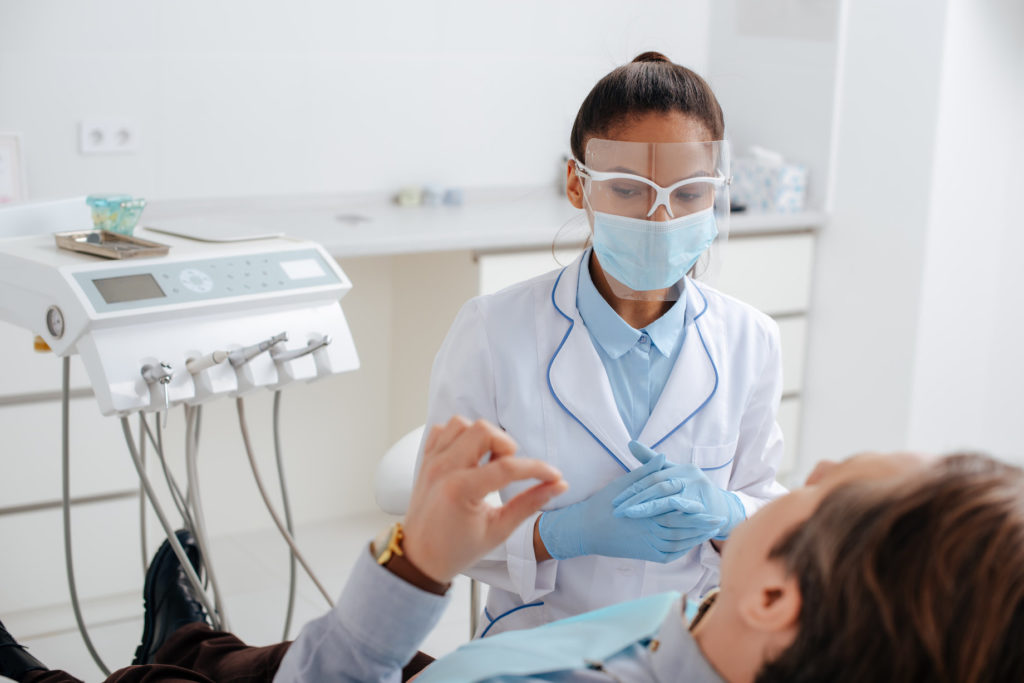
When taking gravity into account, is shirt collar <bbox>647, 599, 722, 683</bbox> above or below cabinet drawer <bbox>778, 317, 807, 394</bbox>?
above

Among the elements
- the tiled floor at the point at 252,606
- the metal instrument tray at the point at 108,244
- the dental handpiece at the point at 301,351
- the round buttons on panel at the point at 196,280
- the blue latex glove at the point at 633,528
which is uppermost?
the metal instrument tray at the point at 108,244

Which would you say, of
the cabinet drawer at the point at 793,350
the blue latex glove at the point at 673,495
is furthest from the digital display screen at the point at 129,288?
the cabinet drawer at the point at 793,350

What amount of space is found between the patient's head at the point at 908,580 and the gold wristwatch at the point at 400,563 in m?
0.27

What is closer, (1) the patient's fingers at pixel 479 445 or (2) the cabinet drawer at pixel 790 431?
(1) the patient's fingers at pixel 479 445

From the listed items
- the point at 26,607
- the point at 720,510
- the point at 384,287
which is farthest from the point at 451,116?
the point at 720,510

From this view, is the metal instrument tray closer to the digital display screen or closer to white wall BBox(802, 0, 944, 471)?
the digital display screen

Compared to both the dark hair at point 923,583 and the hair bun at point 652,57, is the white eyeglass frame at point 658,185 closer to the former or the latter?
the hair bun at point 652,57

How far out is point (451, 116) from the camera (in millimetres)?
3273

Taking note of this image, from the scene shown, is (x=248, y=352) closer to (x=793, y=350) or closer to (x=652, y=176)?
(x=652, y=176)

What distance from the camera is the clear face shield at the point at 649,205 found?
146 cm

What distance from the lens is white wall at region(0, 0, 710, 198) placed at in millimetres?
2717

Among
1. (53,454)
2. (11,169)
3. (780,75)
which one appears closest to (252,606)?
(53,454)

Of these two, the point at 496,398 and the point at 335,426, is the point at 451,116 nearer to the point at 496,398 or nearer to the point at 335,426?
the point at 335,426

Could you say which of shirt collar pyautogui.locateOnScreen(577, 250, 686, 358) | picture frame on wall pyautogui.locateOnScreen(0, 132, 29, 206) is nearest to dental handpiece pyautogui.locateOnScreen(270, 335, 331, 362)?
shirt collar pyautogui.locateOnScreen(577, 250, 686, 358)
